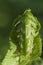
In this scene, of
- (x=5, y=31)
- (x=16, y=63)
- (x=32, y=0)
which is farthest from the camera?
(x=32, y=0)

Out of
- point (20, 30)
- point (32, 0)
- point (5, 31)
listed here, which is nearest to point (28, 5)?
point (32, 0)

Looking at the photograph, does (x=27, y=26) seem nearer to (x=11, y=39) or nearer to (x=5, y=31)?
(x=11, y=39)

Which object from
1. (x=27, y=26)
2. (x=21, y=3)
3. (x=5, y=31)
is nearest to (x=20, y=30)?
(x=27, y=26)

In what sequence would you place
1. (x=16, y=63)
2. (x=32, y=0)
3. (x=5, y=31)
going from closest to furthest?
(x=16, y=63) < (x=5, y=31) < (x=32, y=0)

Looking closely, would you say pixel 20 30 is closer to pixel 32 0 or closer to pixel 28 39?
pixel 28 39

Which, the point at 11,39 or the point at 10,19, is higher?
the point at 11,39

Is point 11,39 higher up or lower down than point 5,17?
higher up

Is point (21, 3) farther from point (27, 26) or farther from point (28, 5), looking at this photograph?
point (27, 26)

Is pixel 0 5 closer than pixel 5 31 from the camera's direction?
No

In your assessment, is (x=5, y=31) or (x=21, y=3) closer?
(x=5, y=31)
